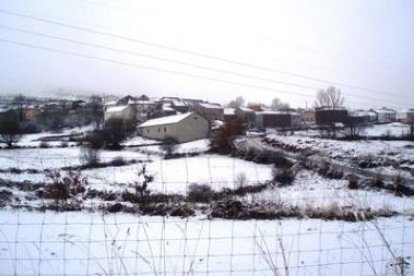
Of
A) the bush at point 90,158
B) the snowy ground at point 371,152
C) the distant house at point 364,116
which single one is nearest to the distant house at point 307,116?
the distant house at point 364,116

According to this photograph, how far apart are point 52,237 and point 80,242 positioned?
0.93m

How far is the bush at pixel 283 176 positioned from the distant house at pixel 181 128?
103 ft

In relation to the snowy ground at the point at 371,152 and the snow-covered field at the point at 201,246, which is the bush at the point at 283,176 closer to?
the snowy ground at the point at 371,152

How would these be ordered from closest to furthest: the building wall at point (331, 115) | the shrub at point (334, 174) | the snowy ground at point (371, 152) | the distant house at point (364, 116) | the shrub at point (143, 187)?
1. the shrub at point (143, 187)
2. the shrub at point (334, 174)
3. the snowy ground at point (371, 152)
4. the building wall at point (331, 115)
5. the distant house at point (364, 116)

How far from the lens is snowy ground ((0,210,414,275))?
5.11 meters

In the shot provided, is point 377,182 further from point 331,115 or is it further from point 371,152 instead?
point 331,115

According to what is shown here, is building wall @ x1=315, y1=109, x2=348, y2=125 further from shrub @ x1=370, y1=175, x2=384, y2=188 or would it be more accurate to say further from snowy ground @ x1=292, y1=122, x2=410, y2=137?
shrub @ x1=370, y1=175, x2=384, y2=188

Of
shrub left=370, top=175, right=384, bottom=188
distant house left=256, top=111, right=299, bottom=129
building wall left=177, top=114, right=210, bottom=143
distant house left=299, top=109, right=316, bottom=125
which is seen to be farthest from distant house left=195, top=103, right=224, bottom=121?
shrub left=370, top=175, right=384, bottom=188

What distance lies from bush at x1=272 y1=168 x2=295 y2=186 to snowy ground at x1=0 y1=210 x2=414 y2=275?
1485cm

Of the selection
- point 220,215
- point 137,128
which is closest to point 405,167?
point 220,215

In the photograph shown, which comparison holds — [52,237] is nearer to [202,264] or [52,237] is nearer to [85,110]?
[202,264]

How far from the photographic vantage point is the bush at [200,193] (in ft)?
49.3

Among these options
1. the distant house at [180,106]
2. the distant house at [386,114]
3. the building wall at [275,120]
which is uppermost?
the distant house at [180,106]

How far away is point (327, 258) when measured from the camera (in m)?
5.72
